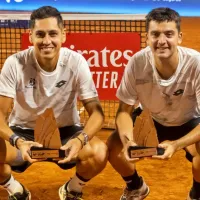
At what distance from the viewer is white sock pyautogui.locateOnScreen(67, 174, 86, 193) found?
354 cm

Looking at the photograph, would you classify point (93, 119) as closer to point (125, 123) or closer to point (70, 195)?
point (125, 123)

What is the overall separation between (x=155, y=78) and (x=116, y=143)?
485 millimetres

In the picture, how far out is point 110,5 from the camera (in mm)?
5023

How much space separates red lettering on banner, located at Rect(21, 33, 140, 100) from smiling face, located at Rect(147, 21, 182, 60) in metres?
1.67

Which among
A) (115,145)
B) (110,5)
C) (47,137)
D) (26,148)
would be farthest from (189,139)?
(110,5)

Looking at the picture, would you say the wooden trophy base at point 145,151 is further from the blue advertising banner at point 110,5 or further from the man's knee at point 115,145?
the blue advertising banner at point 110,5

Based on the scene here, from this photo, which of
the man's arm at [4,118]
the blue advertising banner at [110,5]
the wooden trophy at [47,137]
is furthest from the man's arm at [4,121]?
the blue advertising banner at [110,5]

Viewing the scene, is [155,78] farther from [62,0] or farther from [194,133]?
[62,0]

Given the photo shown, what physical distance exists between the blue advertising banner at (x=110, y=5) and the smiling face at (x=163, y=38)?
1805 mm

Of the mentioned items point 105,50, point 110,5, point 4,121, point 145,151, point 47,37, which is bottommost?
point 145,151

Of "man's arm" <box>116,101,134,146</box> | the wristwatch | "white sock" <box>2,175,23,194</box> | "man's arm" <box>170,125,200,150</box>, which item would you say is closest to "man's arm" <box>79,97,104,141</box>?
the wristwatch

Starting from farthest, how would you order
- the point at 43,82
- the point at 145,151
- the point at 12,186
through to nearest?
the point at 12,186 < the point at 43,82 < the point at 145,151

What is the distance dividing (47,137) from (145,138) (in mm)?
559

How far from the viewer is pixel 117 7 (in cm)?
502
